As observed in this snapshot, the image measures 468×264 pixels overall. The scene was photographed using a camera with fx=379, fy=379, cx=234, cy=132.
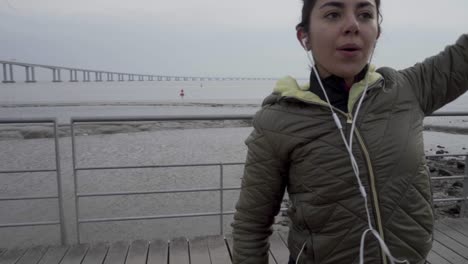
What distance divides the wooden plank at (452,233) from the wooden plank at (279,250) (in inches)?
56.4

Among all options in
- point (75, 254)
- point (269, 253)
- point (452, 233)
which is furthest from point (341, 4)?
point (452, 233)

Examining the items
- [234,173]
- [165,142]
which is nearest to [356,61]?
[234,173]

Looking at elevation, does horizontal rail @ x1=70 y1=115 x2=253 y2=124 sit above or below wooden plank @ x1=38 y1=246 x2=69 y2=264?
above

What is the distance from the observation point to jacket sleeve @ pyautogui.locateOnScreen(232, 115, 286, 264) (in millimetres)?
1117

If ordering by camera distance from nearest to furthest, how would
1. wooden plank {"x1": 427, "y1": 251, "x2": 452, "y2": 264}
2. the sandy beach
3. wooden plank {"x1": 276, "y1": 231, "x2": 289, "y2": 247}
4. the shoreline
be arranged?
wooden plank {"x1": 427, "y1": 251, "x2": 452, "y2": 264}, wooden plank {"x1": 276, "y1": 231, "x2": 289, "y2": 247}, the sandy beach, the shoreline

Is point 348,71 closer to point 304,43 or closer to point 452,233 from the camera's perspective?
point 304,43

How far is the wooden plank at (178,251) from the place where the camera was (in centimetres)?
277

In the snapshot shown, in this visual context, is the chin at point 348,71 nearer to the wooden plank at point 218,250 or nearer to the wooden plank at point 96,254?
the wooden plank at point 218,250

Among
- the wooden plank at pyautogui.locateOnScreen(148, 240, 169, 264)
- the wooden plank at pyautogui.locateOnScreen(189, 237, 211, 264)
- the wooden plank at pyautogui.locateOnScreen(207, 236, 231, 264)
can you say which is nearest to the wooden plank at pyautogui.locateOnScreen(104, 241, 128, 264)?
the wooden plank at pyautogui.locateOnScreen(148, 240, 169, 264)

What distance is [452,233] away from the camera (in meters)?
3.23

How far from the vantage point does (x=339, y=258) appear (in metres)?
1.04

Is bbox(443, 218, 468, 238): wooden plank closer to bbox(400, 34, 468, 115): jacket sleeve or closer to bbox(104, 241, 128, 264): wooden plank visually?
bbox(400, 34, 468, 115): jacket sleeve

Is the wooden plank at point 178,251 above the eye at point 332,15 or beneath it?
beneath

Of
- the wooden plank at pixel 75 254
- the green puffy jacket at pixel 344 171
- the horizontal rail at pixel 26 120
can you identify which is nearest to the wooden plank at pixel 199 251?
the wooden plank at pixel 75 254
